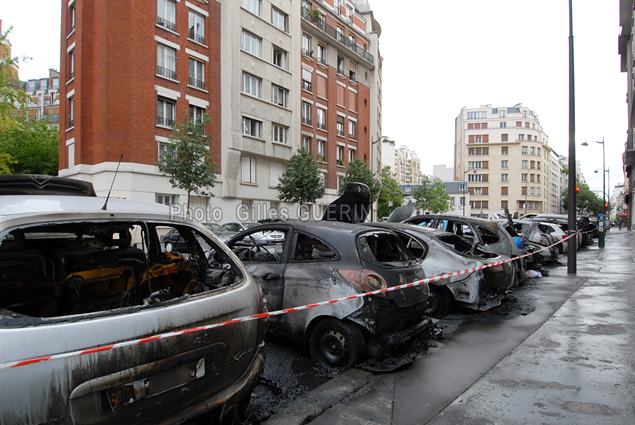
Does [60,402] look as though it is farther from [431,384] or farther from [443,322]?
[443,322]

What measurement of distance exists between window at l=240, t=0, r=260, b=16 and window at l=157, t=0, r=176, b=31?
529 centimetres

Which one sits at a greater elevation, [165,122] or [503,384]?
[165,122]

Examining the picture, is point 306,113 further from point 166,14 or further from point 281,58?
point 166,14

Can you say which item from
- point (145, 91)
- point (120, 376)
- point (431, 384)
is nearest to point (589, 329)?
point (431, 384)

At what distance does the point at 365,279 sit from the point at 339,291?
0.97 ft

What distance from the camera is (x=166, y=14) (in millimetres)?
23594

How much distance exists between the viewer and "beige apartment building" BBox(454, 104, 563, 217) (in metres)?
87.6

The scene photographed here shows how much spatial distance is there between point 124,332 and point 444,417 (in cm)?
246

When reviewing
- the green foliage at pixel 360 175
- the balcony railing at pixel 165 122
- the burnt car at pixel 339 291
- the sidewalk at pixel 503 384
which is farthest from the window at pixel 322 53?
the burnt car at pixel 339 291

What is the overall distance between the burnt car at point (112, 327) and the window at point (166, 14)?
23.3m

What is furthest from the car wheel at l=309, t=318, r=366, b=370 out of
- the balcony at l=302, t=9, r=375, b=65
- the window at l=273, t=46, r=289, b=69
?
the balcony at l=302, t=9, r=375, b=65

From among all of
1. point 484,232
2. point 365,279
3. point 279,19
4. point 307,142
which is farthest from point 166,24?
point 365,279

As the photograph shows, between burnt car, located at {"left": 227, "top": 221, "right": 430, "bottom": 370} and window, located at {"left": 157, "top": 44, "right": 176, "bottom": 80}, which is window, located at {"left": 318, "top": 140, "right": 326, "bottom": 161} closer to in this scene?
window, located at {"left": 157, "top": 44, "right": 176, "bottom": 80}

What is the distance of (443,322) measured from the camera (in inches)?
237
